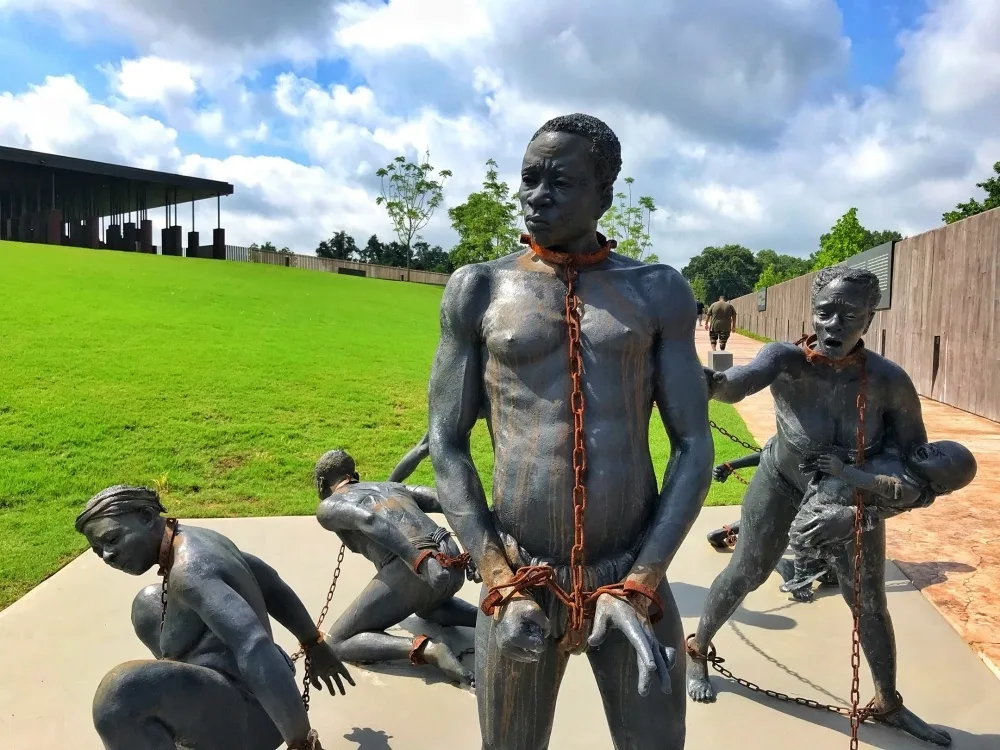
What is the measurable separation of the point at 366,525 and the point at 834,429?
2.35 m

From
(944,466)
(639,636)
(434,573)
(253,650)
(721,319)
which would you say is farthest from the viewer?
(721,319)

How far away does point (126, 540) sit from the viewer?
2.68 metres

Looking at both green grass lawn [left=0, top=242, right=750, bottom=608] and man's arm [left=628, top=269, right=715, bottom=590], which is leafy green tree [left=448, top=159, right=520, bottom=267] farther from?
man's arm [left=628, top=269, right=715, bottom=590]

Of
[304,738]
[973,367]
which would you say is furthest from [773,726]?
[973,367]

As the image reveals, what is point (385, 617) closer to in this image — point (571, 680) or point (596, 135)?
point (571, 680)

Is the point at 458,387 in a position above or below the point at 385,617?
above

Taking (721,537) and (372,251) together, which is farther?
(372,251)

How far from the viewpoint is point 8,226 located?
3044 centimetres

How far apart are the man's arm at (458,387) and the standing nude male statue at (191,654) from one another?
999 mm

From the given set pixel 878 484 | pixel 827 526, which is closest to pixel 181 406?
pixel 827 526

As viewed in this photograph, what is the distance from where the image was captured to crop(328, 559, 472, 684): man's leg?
402cm

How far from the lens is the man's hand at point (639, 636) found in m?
1.64

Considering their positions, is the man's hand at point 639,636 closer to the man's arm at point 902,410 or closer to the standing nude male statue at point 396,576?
the man's arm at point 902,410

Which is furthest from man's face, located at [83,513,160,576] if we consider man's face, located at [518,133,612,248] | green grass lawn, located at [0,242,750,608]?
green grass lawn, located at [0,242,750,608]
